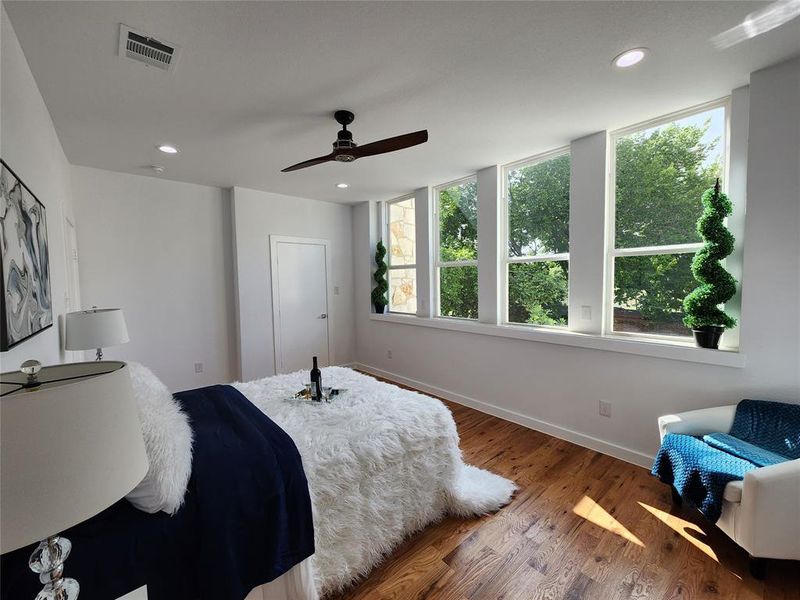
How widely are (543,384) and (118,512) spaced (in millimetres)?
3068

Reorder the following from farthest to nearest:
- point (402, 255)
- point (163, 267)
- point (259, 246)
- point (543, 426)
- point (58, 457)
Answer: point (402, 255) → point (259, 246) → point (163, 267) → point (543, 426) → point (58, 457)

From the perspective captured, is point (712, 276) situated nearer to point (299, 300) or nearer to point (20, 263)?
point (20, 263)

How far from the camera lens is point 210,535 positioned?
50.0 inches

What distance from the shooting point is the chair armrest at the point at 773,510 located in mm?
1541

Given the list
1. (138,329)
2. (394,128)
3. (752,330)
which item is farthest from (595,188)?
(138,329)

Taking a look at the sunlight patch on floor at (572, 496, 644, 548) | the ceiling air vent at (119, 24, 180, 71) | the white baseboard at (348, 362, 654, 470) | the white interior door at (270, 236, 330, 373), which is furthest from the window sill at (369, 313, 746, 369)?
the ceiling air vent at (119, 24, 180, 71)

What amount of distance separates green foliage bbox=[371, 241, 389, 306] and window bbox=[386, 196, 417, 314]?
0.16 metres

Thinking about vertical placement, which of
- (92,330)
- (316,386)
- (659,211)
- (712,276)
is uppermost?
(659,211)

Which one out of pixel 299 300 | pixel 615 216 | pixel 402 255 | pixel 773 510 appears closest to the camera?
pixel 773 510

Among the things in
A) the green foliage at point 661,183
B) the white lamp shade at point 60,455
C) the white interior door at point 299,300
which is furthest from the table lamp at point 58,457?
the white interior door at point 299,300

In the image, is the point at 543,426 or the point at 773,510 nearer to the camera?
the point at 773,510

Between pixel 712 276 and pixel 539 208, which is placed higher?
pixel 539 208

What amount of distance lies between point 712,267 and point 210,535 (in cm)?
307

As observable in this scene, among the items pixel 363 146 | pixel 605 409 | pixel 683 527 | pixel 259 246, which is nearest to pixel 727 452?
pixel 683 527
